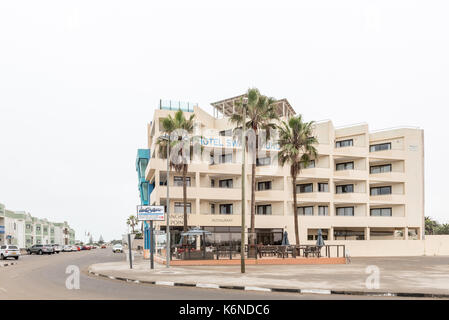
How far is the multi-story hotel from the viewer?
50.3m

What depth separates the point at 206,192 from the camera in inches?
1949

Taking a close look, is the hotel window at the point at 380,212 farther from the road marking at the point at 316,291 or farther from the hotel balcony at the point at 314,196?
the road marking at the point at 316,291

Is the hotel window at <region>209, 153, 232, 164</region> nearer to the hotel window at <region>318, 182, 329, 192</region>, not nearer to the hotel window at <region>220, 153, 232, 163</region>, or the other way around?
the hotel window at <region>220, 153, 232, 163</region>

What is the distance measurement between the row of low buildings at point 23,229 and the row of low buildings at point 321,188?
5332 centimetres

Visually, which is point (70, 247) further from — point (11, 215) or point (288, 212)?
point (288, 212)

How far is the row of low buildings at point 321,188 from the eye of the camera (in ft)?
165

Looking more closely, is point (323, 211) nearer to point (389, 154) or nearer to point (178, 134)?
point (389, 154)

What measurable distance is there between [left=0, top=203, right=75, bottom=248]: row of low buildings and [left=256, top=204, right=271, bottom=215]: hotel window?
5950 cm

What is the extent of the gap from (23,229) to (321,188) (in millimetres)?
93365

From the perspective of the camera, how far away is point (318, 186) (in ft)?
188

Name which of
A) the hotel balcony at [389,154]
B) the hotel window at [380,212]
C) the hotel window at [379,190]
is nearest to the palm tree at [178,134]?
the hotel balcony at [389,154]

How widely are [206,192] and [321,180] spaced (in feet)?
51.6

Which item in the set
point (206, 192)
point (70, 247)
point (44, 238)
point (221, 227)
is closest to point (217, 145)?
point (206, 192)
